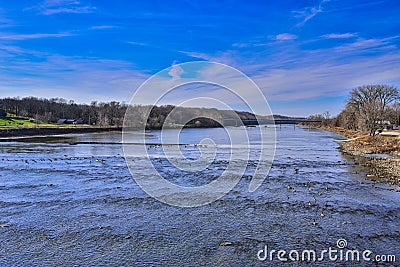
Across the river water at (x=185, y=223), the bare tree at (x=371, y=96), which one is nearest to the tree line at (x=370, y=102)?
the bare tree at (x=371, y=96)

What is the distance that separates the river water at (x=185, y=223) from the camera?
8055 millimetres

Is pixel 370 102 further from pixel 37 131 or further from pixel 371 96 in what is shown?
pixel 37 131

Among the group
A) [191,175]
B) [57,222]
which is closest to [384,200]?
[191,175]

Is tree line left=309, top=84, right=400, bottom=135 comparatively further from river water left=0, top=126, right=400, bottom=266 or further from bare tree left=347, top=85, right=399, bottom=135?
river water left=0, top=126, right=400, bottom=266

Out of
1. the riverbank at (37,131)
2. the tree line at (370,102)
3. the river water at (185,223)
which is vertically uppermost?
the tree line at (370,102)

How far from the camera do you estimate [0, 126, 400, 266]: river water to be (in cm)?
805

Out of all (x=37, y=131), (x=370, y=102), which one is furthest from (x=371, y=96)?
(x=37, y=131)

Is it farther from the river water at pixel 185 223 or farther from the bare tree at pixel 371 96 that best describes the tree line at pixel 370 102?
the river water at pixel 185 223

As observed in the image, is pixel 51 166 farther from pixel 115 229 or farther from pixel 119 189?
pixel 115 229

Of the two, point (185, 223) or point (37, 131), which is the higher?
point (37, 131)

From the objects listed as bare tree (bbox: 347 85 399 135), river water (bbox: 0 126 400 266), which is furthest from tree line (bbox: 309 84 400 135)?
river water (bbox: 0 126 400 266)

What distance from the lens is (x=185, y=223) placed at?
10.5 meters

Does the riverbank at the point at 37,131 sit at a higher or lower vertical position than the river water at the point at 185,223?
higher

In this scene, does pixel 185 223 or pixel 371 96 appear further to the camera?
pixel 371 96
